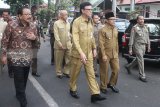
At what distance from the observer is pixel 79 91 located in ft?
26.4

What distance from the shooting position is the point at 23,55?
255 inches

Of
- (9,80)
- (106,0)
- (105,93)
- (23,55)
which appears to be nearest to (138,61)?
(105,93)

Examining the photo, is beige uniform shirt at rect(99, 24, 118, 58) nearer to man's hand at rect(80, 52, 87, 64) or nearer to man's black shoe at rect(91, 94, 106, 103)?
man's hand at rect(80, 52, 87, 64)

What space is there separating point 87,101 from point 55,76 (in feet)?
9.10

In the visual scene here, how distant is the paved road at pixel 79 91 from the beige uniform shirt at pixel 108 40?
0.92 metres

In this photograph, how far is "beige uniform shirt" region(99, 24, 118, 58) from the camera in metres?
7.70

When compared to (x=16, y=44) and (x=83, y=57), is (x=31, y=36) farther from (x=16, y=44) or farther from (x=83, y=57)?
(x=83, y=57)

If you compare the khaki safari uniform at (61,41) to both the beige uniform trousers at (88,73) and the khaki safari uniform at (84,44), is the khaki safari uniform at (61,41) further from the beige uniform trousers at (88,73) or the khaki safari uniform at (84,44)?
the khaki safari uniform at (84,44)

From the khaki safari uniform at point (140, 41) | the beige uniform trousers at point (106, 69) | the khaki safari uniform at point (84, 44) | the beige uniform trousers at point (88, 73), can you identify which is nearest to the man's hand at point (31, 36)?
the khaki safari uniform at point (84, 44)

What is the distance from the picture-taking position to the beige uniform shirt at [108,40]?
7.70 m

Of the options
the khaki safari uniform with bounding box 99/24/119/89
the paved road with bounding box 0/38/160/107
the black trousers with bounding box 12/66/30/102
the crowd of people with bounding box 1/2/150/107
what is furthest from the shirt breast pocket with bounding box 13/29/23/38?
the khaki safari uniform with bounding box 99/24/119/89

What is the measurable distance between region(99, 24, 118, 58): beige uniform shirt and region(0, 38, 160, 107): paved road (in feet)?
3.01

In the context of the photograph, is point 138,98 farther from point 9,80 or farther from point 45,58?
point 45,58

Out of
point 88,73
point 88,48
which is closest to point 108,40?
point 88,48
